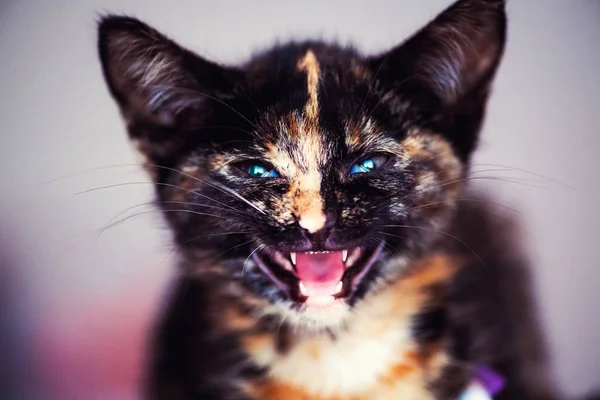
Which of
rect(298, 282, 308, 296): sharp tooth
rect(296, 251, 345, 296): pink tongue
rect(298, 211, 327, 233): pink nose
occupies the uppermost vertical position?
rect(298, 211, 327, 233): pink nose

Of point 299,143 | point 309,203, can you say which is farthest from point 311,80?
point 309,203

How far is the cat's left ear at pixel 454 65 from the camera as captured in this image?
0.82 m

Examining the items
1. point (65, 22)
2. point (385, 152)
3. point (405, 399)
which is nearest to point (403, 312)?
point (405, 399)

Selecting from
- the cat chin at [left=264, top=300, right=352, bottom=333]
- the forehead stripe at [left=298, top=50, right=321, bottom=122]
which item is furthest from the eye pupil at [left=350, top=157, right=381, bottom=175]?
the cat chin at [left=264, top=300, right=352, bottom=333]

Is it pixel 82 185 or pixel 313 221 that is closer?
pixel 313 221

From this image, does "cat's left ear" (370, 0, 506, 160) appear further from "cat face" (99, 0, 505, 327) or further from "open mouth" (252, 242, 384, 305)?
"open mouth" (252, 242, 384, 305)

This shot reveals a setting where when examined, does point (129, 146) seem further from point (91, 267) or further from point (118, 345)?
point (118, 345)

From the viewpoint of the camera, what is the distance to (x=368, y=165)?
81 cm

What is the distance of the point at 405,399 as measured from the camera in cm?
84

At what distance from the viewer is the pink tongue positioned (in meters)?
0.79

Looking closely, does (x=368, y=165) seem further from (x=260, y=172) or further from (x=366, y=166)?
(x=260, y=172)

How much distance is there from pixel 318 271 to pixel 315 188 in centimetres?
13

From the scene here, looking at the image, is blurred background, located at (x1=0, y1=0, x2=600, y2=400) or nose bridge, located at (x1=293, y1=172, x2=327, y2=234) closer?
nose bridge, located at (x1=293, y1=172, x2=327, y2=234)

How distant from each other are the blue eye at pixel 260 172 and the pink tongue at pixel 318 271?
5.2 inches
